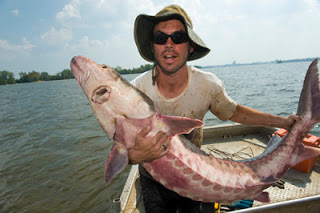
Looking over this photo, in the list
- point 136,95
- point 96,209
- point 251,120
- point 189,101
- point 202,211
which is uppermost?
point 136,95

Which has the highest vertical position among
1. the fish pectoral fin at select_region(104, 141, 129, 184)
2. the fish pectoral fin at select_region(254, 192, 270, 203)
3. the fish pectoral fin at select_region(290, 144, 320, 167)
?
the fish pectoral fin at select_region(104, 141, 129, 184)

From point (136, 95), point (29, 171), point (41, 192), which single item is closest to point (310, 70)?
point (136, 95)

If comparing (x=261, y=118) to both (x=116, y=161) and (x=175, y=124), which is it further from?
(x=116, y=161)

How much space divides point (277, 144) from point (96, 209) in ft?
16.3

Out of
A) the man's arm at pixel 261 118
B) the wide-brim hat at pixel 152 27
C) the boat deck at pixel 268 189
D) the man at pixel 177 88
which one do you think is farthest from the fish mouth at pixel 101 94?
the boat deck at pixel 268 189

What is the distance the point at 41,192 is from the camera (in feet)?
20.9

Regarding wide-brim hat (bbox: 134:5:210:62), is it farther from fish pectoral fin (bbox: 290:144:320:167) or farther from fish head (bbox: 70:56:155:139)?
fish pectoral fin (bbox: 290:144:320:167)

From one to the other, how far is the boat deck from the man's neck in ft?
6.20

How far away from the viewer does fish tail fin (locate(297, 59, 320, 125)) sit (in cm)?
232

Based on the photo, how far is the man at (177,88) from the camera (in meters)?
2.62

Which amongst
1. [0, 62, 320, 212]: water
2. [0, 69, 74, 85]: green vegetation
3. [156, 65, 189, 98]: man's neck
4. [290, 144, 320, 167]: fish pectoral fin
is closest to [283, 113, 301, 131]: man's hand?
[290, 144, 320, 167]: fish pectoral fin

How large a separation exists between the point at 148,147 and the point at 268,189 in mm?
3199

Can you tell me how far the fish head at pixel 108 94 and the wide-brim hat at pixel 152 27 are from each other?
125 cm

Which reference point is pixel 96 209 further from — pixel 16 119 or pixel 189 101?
pixel 16 119
